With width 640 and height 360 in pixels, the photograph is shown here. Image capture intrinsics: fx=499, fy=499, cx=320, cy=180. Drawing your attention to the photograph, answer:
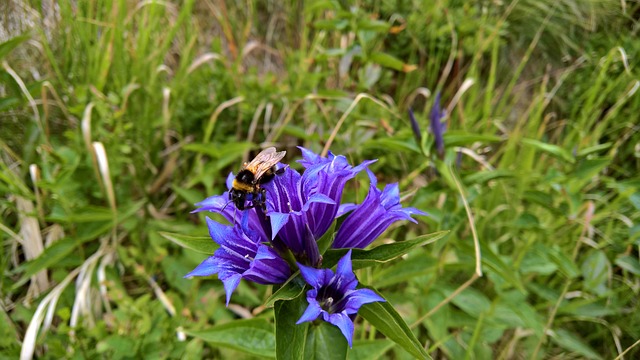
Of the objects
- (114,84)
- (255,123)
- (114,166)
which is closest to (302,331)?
(114,166)

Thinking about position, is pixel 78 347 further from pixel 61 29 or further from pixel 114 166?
pixel 61 29

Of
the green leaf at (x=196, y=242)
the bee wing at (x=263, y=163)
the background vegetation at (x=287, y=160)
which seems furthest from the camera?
the background vegetation at (x=287, y=160)

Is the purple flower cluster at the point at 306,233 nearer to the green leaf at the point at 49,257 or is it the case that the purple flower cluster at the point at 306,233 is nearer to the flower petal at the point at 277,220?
the flower petal at the point at 277,220

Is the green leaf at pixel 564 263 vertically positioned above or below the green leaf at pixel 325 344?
below

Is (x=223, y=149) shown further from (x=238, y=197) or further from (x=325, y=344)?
(x=325, y=344)

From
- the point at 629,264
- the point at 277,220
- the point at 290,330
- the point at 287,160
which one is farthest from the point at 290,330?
the point at 287,160

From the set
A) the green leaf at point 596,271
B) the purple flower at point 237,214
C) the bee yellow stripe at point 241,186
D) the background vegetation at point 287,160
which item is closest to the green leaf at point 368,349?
the background vegetation at point 287,160
